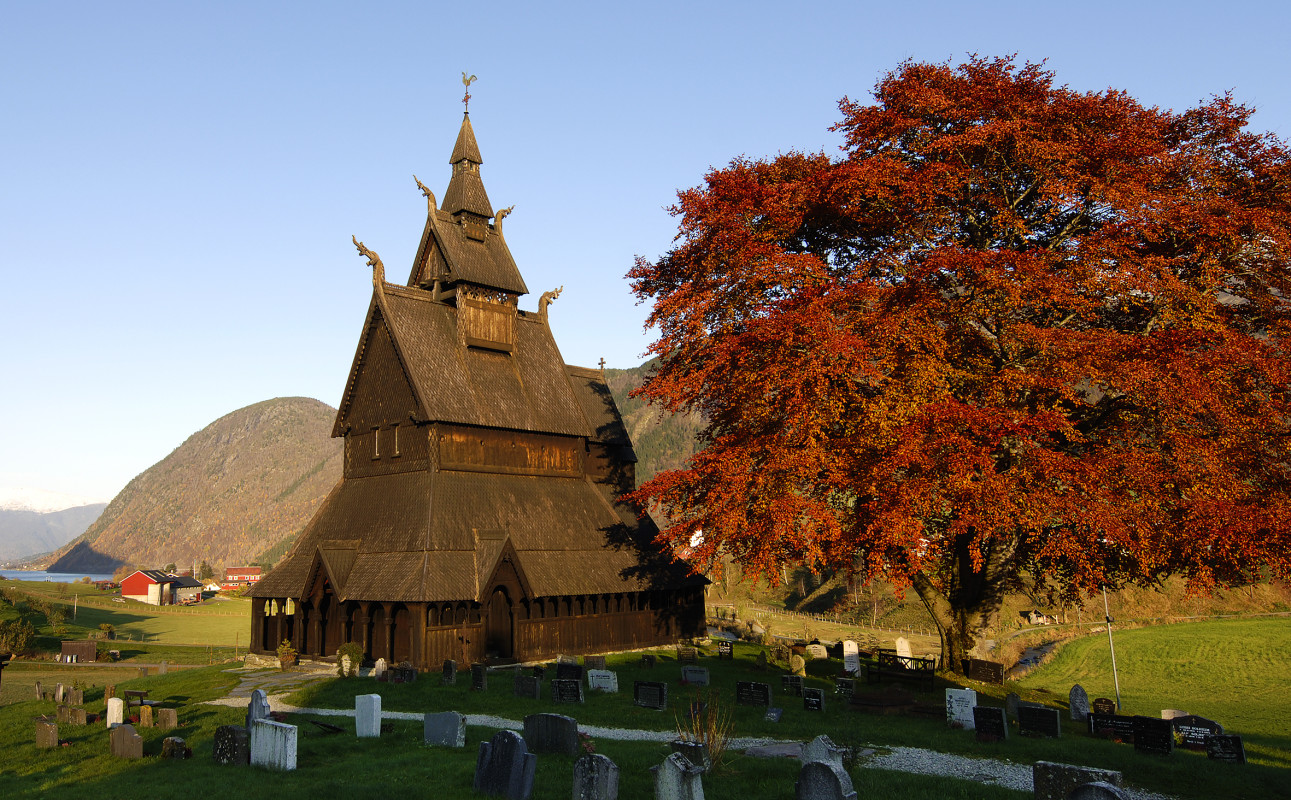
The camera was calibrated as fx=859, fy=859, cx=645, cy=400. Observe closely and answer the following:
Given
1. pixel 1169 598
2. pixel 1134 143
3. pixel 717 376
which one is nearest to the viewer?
pixel 1134 143

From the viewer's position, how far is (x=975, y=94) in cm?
2411

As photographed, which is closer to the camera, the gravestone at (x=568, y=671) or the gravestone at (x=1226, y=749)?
the gravestone at (x=1226, y=749)

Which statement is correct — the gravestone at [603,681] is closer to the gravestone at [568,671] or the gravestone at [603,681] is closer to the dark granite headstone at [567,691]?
the gravestone at [568,671]

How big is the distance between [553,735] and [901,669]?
48.5 ft

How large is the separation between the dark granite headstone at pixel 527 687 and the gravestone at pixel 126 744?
9398 millimetres

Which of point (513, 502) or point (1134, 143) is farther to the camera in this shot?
point (513, 502)

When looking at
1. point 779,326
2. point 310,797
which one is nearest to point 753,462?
point 779,326

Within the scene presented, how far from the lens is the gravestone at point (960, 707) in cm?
1928

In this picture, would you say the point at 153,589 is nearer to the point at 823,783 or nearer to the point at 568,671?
the point at 568,671

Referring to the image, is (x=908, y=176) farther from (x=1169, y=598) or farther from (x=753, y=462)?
(x=1169, y=598)

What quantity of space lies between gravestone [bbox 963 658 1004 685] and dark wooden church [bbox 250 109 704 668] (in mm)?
13227

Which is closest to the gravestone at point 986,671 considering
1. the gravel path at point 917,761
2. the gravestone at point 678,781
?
the gravel path at point 917,761

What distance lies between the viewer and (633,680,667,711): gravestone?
21453 millimetres

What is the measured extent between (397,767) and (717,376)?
1452 cm
